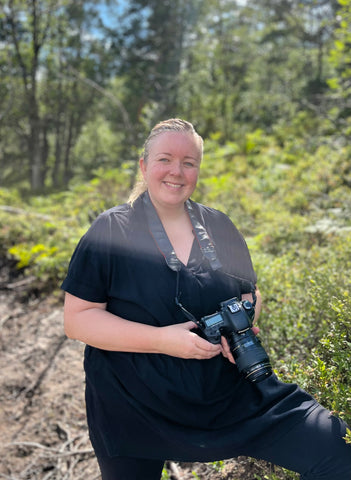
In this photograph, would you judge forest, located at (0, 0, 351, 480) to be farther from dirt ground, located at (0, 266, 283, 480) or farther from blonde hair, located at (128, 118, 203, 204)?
blonde hair, located at (128, 118, 203, 204)

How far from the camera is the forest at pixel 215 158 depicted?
10.2 ft

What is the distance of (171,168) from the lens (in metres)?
2.09

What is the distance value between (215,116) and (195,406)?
48.9 feet

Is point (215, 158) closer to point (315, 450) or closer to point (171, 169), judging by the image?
point (171, 169)

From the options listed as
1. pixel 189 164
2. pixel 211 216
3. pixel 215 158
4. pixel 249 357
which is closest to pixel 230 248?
pixel 211 216

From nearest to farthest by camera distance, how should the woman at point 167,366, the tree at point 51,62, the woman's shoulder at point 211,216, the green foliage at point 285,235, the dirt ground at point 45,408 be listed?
the woman at point 167,366, the woman's shoulder at point 211,216, the green foliage at point 285,235, the dirt ground at point 45,408, the tree at point 51,62

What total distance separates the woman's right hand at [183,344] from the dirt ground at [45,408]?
89 centimetres

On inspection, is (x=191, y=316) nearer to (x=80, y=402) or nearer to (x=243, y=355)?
(x=243, y=355)

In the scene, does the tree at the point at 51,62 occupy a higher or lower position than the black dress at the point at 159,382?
higher

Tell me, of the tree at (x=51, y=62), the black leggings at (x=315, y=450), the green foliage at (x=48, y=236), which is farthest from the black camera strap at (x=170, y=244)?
the tree at (x=51, y=62)

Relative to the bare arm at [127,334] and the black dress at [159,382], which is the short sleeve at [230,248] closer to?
the black dress at [159,382]

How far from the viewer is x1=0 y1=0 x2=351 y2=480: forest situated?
3105 millimetres

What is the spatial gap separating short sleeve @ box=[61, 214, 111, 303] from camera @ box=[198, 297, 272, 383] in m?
0.47

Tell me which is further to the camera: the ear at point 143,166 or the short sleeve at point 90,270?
the ear at point 143,166
